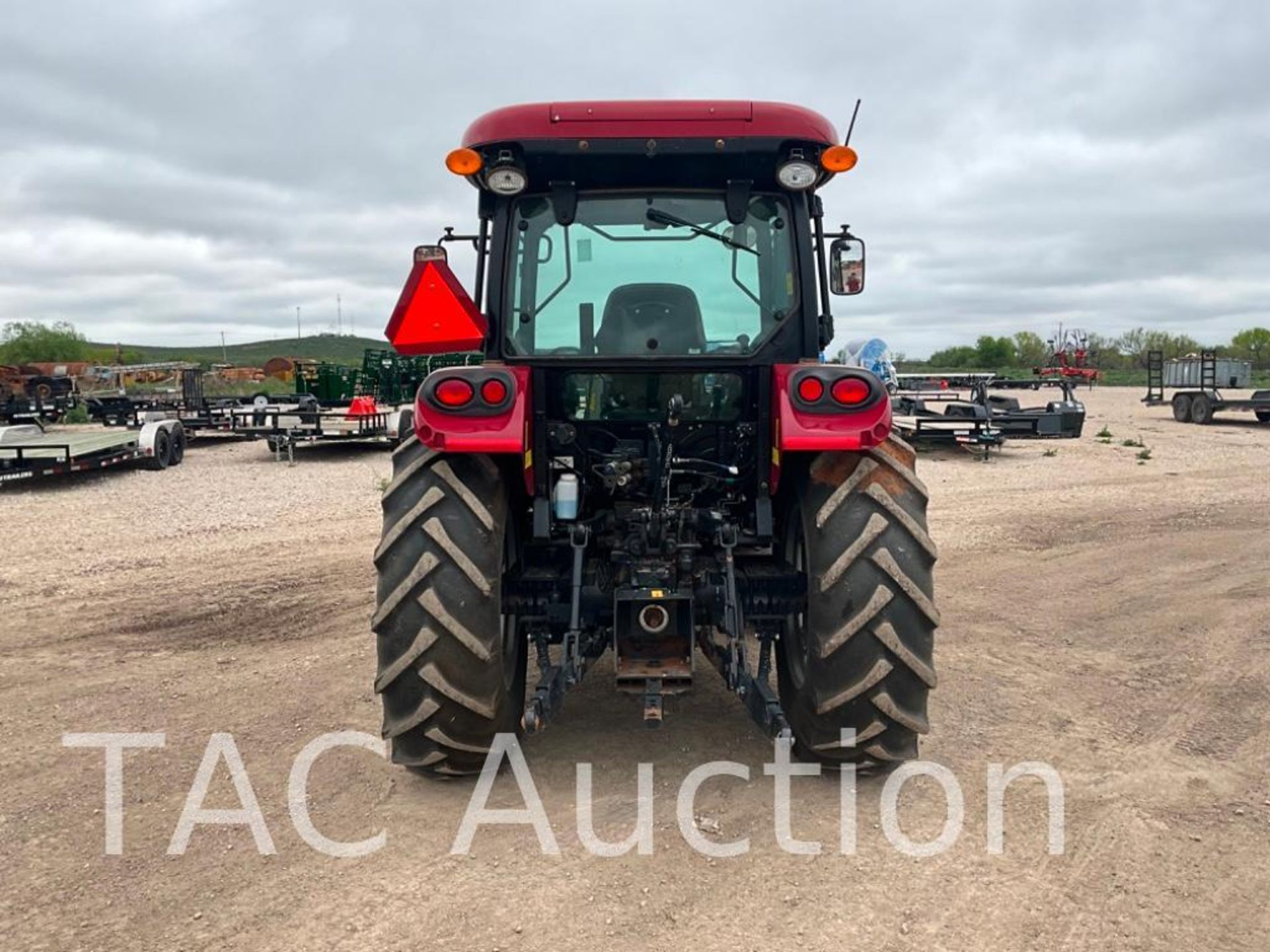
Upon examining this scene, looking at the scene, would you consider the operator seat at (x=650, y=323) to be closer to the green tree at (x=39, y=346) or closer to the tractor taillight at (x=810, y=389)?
the tractor taillight at (x=810, y=389)

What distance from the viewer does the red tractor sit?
352 cm

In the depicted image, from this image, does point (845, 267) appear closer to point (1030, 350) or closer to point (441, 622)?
point (441, 622)

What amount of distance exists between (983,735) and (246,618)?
16.0 ft

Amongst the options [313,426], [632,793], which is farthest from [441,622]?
[313,426]

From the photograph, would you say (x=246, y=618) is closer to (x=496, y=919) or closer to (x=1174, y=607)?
(x=496, y=919)

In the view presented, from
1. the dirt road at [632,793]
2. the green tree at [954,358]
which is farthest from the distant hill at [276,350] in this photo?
the dirt road at [632,793]

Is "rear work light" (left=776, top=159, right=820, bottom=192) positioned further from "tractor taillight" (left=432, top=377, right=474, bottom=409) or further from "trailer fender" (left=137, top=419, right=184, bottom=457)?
"trailer fender" (left=137, top=419, right=184, bottom=457)

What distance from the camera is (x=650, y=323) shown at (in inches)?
161

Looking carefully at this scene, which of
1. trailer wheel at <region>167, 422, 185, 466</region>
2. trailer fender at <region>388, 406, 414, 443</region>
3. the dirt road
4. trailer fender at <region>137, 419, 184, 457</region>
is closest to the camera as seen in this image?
the dirt road

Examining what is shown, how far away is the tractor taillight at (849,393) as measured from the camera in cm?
356

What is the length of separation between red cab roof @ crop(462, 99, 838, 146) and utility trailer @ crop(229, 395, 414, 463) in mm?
13793

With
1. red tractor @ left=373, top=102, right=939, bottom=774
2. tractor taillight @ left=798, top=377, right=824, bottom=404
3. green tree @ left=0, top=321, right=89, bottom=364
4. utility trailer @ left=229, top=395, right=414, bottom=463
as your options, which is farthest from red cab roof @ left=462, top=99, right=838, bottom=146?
green tree @ left=0, top=321, right=89, bottom=364

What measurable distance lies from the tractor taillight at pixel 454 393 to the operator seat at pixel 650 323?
730mm

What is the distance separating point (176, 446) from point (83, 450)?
276 cm
